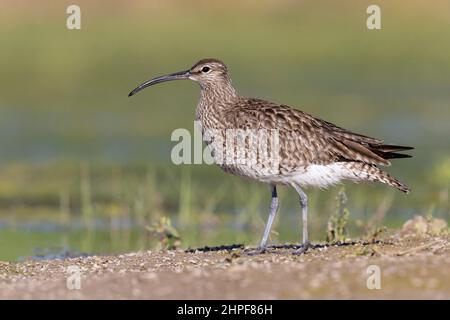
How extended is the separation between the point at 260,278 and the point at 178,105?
1404cm

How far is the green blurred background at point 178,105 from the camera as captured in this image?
15047mm

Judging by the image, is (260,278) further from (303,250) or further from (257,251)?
(257,251)

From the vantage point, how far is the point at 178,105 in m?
22.8

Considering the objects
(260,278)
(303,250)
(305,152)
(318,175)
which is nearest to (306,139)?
(305,152)

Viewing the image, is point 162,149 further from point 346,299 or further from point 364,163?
point 346,299

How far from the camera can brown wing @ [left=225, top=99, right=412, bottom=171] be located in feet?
36.1

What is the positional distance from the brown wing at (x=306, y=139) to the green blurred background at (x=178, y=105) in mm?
2108

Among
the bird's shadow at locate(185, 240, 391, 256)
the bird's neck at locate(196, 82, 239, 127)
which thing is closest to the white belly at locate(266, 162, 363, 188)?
the bird's shadow at locate(185, 240, 391, 256)

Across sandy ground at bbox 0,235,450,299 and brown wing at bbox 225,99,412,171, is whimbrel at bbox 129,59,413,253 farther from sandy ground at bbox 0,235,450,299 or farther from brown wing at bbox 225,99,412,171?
sandy ground at bbox 0,235,450,299

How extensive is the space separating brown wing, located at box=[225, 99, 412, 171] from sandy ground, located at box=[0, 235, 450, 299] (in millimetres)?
963

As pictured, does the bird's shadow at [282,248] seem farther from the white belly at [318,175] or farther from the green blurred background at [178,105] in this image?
the green blurred background at [178,105]
